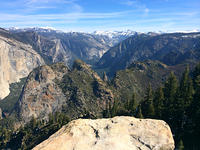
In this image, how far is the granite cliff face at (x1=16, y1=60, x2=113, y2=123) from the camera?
174125 millimetres

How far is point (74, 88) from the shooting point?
18488 cm

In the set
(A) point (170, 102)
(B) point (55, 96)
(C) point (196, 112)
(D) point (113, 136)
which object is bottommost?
(B) point (55, 96)

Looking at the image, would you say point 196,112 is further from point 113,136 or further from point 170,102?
point 113,136

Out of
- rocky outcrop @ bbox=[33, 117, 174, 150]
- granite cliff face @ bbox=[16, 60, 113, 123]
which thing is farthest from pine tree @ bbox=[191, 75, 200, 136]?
granite cliff face @ bbox=[16, 60, 113, 123]

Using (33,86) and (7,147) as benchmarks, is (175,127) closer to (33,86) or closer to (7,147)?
(7,147)

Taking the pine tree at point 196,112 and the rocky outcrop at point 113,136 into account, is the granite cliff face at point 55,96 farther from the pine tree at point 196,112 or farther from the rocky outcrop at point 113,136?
the rocky outcrop at point 113,136

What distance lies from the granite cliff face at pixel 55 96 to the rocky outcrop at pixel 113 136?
144 m

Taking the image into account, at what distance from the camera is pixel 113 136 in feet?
73.8

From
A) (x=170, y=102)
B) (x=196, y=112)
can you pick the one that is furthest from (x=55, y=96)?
(x=196, y=112)

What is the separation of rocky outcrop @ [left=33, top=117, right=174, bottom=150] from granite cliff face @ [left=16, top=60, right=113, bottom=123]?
472ft

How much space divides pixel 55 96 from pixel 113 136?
165403 millimetres

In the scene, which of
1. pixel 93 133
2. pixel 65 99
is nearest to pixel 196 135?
pixel 93 133

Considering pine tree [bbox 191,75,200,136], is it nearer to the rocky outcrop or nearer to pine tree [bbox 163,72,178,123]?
pine tree [bbox 163,72,178,123]

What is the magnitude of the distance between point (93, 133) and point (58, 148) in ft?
15.4
